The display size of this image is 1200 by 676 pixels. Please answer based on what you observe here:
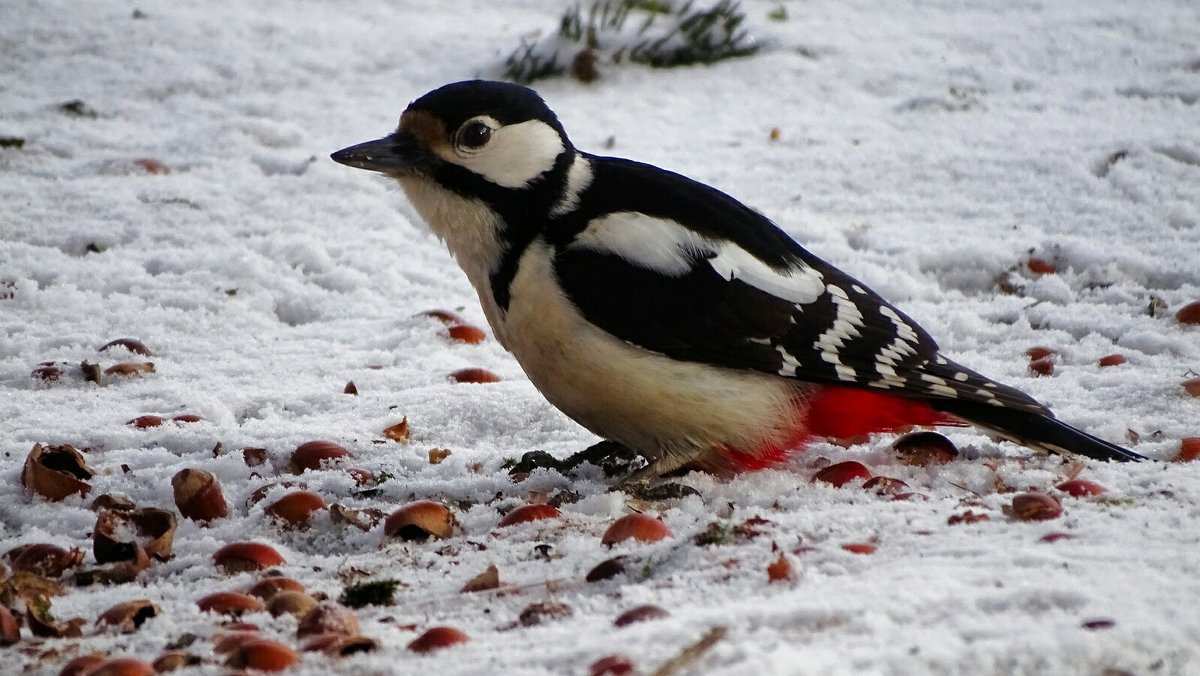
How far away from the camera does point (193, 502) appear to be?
10.7 feet

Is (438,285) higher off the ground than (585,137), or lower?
lower

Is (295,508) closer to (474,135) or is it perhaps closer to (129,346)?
(474,135)

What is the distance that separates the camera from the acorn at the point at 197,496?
10.7 ft

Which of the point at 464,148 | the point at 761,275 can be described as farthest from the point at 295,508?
the point at 761,275

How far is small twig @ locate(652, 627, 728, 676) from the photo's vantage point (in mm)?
2115

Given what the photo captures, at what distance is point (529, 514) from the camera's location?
3.15m

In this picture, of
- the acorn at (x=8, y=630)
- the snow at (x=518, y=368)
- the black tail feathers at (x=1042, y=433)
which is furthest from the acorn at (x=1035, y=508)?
the acorn at (x=8, y=630)

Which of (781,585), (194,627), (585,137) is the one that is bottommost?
(194,627)

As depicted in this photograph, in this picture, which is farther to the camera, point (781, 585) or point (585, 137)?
point (585, 137)

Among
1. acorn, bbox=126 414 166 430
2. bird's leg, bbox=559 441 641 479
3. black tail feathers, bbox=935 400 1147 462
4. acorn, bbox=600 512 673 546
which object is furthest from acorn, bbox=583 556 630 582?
acorn, bbox=126 414 166 430

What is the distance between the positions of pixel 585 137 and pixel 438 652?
4.69m

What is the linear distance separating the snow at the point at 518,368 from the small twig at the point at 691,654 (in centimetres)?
2

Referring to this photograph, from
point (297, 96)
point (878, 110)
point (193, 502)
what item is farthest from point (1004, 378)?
point (297, 96)

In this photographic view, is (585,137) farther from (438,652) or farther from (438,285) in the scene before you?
(438,652)
